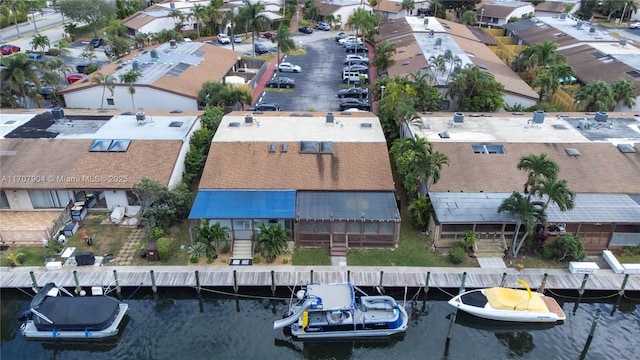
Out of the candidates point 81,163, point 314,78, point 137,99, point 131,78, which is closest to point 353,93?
point 314,78

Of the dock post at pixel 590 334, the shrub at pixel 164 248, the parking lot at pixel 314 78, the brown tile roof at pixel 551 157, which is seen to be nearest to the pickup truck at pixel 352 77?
the parking lot at pixel 314 78

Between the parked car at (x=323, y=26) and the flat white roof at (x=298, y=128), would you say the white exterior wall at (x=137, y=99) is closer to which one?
the flat white roof at (x=298, y=128)

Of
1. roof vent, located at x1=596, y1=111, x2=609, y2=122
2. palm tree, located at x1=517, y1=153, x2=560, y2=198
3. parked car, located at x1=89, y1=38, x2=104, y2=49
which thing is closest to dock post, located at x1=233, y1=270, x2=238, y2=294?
palm tree, located at x1=517, y1=153, x2=560, y2=198

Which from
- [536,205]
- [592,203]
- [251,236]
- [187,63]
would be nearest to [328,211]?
[251,236]

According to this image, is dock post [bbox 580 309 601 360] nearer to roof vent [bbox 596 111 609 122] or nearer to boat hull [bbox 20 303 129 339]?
roof vent [bbox 596 111 609 122]

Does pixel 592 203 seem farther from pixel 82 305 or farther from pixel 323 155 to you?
pixel 82 305

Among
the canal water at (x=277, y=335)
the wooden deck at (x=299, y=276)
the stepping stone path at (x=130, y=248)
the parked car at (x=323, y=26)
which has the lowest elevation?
the canal water at (x=277, y=335)
